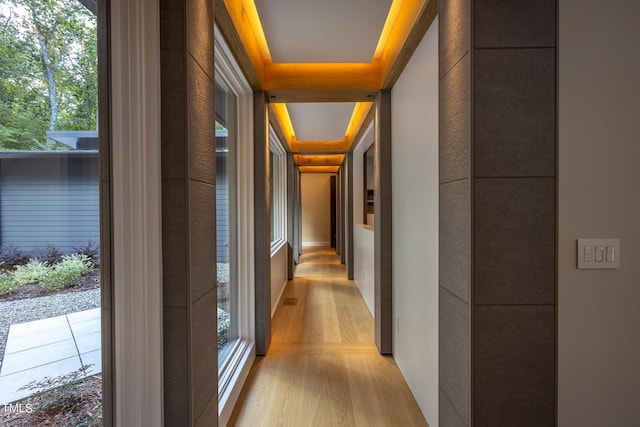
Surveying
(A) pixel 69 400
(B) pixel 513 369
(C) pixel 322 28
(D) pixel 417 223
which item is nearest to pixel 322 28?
(C) pixel 322 28

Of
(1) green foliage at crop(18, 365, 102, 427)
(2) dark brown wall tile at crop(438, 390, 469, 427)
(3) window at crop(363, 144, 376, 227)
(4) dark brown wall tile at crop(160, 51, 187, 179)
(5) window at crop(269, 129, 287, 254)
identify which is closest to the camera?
(1) green foliage at crop(18, 365, 102, 427)

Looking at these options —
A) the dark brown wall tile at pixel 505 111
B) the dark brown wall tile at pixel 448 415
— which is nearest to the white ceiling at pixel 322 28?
the dark brown wall tile at pixel 505 111

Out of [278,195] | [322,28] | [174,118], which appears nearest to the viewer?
[174,118]

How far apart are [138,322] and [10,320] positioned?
417mm

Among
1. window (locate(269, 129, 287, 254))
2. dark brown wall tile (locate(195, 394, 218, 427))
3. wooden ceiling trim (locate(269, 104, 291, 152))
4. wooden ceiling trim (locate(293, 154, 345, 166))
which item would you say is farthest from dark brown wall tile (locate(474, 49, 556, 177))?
wooden ceiling trim (locate(293, 154, 345, 166))

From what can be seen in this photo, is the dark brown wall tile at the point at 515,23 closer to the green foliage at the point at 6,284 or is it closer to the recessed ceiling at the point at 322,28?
the recessed ceiling at the point at 322,28

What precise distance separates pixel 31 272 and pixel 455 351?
138 cm

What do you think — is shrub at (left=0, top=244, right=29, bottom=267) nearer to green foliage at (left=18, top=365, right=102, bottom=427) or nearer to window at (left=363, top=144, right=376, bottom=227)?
green foliage at (left=18, top=365, right=102, bottom=427)

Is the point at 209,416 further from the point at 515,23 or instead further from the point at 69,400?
the point at 515,23

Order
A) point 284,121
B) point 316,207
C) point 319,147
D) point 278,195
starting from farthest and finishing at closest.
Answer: point 316,207, point 319,147, point 278,195, point 284,121

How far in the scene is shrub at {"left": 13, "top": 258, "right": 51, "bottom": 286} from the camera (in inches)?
27.7

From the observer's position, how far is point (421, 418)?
1904 mm

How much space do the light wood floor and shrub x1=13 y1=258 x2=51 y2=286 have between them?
1563 millimetres

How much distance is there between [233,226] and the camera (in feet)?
8.25
